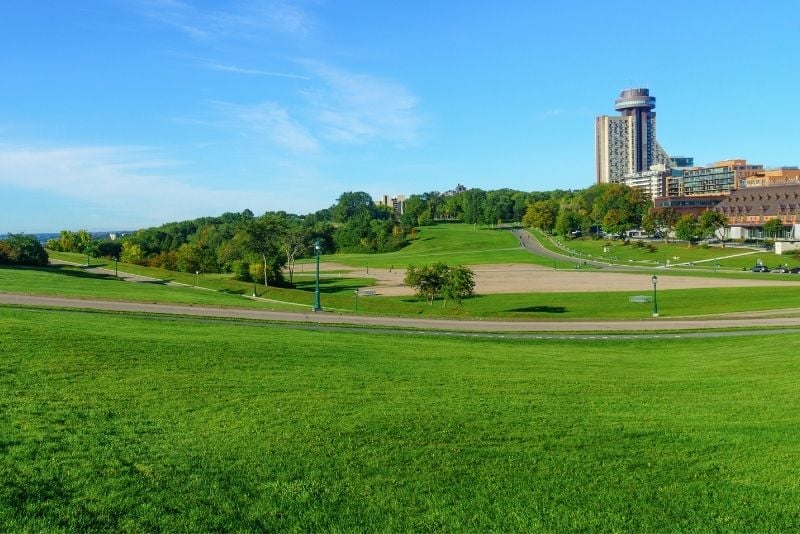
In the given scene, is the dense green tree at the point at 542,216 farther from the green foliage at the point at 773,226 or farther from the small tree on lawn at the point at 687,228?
the green foliage at the point at 773,226

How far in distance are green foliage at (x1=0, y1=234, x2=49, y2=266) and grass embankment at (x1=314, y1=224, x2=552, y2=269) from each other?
63.8 meters

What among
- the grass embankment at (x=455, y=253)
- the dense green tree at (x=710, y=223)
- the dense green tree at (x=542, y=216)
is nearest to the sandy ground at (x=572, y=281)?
the grass embankment at (x=455, y=253)

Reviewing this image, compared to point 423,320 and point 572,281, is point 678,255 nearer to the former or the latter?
point 572,281

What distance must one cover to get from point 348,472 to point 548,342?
73.2ft

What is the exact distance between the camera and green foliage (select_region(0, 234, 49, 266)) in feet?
261

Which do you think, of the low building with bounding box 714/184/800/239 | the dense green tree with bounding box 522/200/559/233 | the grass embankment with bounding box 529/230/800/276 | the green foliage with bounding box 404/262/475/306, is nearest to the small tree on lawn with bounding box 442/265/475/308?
the green foliage with bounding box 404/262/475/306

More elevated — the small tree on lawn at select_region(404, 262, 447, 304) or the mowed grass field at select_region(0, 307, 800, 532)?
the small tree on lawn at select_region(404, 262, 447, 304)

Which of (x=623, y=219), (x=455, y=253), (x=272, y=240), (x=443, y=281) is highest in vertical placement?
(x=623, y=219)

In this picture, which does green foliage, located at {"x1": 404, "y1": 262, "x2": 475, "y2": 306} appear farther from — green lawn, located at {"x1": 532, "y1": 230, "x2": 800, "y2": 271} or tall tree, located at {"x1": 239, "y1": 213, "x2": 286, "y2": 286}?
green lawn, located at {"x1": 532, "y1": 230, "x2": 800, "y2": 271}

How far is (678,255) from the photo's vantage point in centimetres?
12069

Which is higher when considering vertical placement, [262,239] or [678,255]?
[262,239]

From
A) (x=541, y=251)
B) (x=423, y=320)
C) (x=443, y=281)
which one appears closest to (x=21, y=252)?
(x=443, y=281)

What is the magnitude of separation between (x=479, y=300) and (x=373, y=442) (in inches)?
2336

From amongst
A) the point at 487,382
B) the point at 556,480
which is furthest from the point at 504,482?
the point at 487,382
